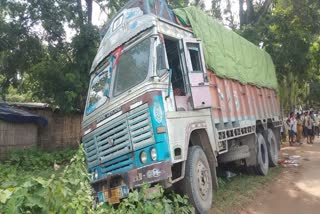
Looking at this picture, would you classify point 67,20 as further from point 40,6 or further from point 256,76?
point 256,76

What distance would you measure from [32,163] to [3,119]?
1.87 metres

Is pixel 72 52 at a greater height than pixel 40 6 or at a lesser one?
lesser

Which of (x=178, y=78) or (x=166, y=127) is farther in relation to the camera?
(x=178, y=78)

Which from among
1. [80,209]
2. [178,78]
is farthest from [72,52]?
[80,209]

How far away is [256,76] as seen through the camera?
895 centimetres

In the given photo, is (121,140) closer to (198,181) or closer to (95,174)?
(95,174)

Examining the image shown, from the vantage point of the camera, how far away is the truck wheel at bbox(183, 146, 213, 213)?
181 inches

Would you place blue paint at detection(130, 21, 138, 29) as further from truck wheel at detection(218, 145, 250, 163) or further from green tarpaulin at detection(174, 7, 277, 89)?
truck wheel at detection(218, 145, 250, 163)

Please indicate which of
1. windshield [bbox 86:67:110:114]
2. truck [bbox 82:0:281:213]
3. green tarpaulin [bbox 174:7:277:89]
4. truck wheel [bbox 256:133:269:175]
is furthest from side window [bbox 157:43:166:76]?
truck wheel [bbox 256:133:269:175]

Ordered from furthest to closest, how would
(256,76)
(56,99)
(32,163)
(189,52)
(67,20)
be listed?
(67,20) → (56,99) → (32,163) → (256,76) → (189,52)

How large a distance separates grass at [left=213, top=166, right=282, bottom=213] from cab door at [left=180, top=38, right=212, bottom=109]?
1741 millimetres

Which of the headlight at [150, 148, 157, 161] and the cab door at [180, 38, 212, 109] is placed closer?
the headlight at [150, 148, 157, 161]

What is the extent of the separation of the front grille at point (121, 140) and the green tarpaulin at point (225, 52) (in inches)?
82.0

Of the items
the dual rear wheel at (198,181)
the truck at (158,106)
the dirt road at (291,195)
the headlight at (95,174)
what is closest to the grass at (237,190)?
the dirt road at (291,195)
